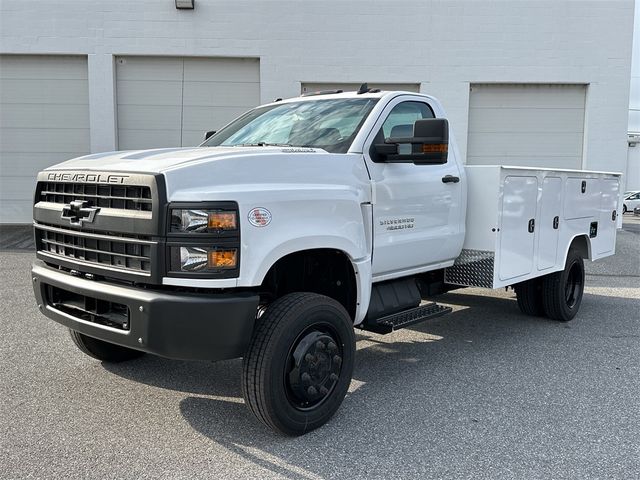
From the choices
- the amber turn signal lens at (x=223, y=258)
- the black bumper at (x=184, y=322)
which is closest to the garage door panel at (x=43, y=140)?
the black bumper at (x=184, y=322)

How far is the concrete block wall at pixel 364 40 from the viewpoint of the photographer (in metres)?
13.6

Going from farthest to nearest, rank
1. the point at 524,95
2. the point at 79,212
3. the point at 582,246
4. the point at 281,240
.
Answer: the point at 524,95 → the point at 582,246 → the point at 79,212 → the point at 281,240

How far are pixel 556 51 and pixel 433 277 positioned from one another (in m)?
11.1

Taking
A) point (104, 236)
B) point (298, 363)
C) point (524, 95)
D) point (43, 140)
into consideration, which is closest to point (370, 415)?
point (298, 363)

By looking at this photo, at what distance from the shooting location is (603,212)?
707cm

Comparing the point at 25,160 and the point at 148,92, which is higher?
the point at 148,92

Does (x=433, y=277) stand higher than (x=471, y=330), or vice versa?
(x=433, y=277)

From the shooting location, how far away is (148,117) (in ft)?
46.2

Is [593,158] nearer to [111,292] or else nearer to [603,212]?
[603,212]

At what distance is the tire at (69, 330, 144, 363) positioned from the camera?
177 inches

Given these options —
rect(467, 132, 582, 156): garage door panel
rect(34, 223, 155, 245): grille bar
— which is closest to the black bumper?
rect(34, 223, 155, 245): grille bar

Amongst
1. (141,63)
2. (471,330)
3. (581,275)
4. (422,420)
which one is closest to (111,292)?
(422,420)

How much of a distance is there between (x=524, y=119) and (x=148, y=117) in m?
9.24

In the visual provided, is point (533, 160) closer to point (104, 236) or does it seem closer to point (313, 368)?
point (313, 368)
